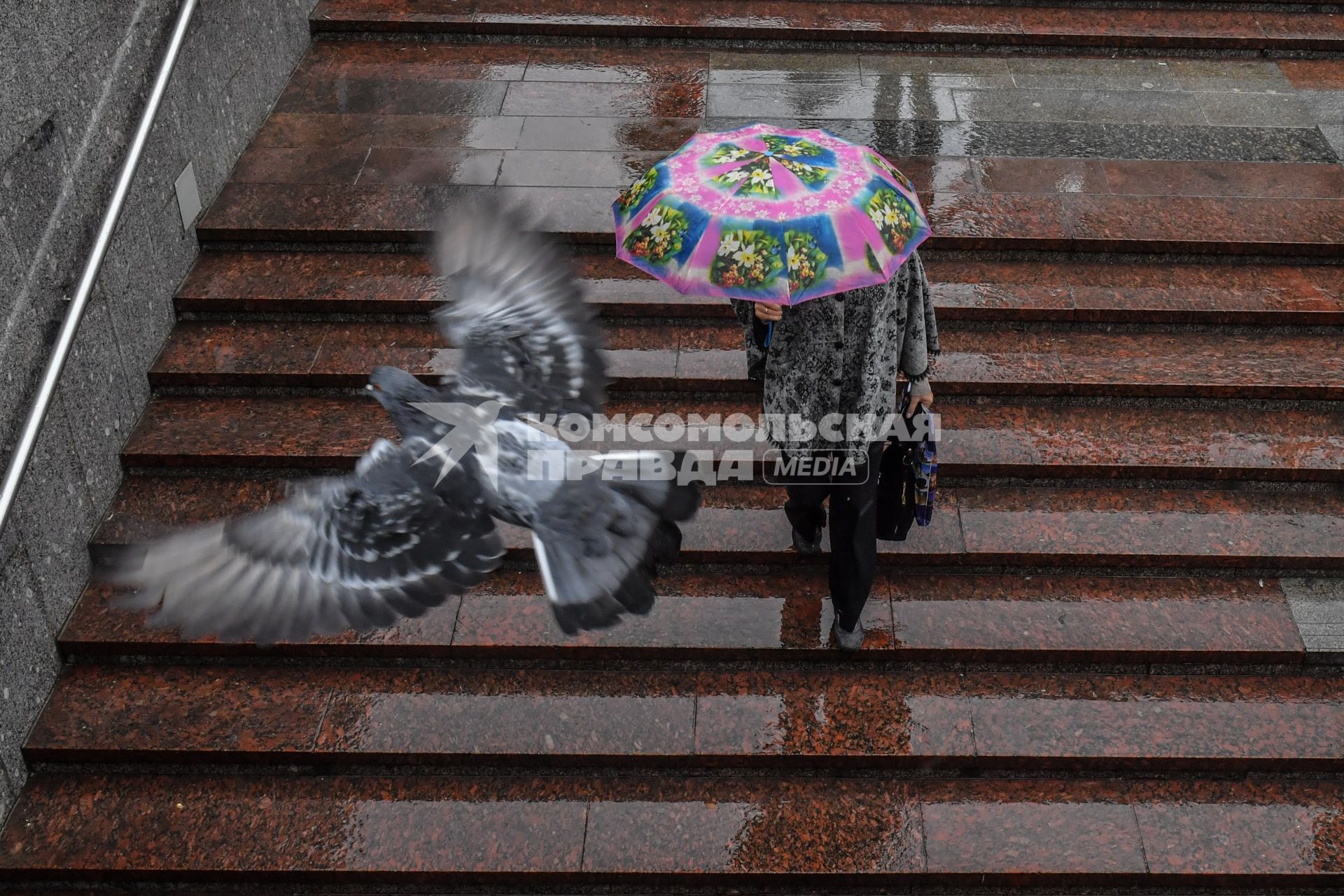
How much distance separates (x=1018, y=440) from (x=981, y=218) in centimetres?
143

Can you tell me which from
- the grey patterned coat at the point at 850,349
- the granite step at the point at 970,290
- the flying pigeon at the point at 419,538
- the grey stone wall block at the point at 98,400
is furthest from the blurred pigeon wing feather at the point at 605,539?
the grey stone wall block at the point at 98,400

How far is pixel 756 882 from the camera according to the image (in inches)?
186

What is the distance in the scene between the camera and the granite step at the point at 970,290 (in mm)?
6152

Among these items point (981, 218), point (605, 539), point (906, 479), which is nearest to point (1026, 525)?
point (906, 479)

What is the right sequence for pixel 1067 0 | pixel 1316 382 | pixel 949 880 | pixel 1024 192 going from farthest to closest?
pixel 1067 0 → pixel 1024 192 → pixel 1316 382 → pixel 949 880

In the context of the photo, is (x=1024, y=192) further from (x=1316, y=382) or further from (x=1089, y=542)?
(x=1089, y=542)

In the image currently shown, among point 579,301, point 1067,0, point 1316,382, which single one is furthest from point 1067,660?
point 1067,0

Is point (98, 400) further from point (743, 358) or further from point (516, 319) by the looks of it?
point (743, 358)

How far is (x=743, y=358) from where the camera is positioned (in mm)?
6043

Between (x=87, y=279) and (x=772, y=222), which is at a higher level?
(x=772, y=222)

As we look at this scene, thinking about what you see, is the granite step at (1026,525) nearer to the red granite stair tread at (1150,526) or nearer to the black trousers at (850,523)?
the red granite stair tread at (1150,526)

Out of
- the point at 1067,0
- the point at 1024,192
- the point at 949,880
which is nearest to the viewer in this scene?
the point at 949,880

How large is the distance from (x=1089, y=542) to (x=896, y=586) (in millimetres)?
876

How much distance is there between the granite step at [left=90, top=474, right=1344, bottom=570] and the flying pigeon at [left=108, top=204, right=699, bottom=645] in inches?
45.3
